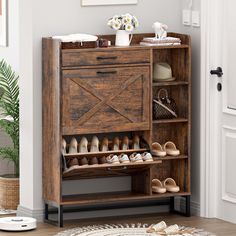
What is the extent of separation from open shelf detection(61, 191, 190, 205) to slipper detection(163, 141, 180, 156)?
0.30 metres

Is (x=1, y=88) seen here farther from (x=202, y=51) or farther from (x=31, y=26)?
(x=202, y=51)

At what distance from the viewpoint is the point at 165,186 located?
22.9ft

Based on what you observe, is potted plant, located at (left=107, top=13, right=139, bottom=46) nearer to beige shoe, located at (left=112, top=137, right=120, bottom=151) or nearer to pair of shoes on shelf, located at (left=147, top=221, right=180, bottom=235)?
beige shoe, located at (left=112, top=137, right=120, bottom=151)

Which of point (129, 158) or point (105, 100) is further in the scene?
point (129, 158)

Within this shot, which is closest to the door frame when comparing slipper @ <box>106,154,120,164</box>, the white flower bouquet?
the white flower bouquet

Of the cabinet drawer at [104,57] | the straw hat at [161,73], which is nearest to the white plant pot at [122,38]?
the cabinet drawer at [104,57]

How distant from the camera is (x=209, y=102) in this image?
6.85 m

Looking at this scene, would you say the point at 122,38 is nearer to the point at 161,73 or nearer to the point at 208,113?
the point at 161,73

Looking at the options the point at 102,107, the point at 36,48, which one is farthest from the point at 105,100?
the point at 36,48

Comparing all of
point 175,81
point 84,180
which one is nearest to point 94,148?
point 84,180

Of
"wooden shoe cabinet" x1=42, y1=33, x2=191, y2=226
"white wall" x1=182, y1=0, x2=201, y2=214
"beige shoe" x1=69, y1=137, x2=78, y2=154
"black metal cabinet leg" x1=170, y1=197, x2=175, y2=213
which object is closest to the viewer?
"wooden shoe cabinet" x1=42, y1=33, x2=191, y2=226

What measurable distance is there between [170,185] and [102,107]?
2.88 feet

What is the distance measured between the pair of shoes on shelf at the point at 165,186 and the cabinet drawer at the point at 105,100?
47cm

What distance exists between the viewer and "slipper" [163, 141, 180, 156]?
6918mm
